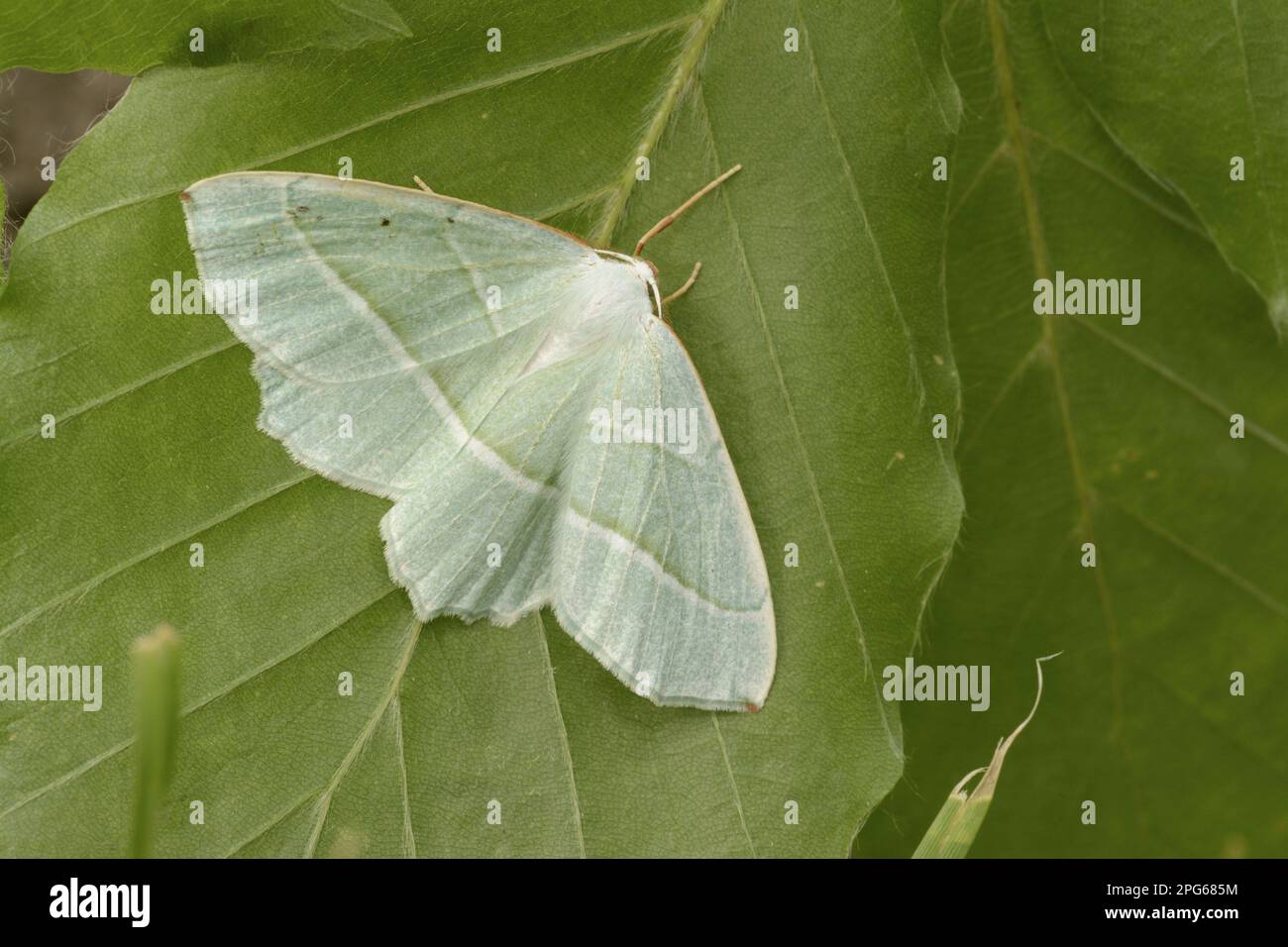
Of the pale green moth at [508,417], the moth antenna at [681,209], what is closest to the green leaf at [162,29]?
the pale green moth at [508,417]

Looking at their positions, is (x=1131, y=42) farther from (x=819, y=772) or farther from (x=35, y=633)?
(x=35, y=633)

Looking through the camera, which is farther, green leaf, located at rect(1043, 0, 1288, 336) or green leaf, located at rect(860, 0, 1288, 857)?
green leaf, located at rect(860, 0, 1288, 857)

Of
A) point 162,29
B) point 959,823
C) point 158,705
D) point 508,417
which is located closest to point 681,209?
point 508,417

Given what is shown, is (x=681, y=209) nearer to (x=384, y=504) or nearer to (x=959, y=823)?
(x=384, y=504)

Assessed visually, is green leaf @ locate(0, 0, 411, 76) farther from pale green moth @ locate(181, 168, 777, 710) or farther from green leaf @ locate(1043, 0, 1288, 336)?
green leaf @ locate(1043, 0, 1288, 336)

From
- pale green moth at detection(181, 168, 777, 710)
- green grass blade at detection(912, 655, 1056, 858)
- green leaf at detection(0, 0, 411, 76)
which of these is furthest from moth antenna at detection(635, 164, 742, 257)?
green grass blade at detection(912, 655, 1056, 858)
